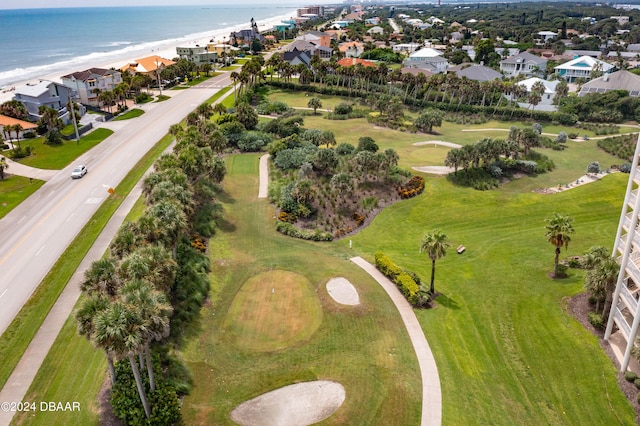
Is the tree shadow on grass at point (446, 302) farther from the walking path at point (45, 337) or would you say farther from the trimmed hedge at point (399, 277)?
the walking path at point (45, 337)

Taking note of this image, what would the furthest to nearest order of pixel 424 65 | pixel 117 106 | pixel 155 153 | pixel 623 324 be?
pixel 424 65 < pixel 117 106 < pixel 155 153 < pixel 623 324

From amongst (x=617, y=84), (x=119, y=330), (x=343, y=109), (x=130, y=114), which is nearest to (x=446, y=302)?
(x=119, y=330)

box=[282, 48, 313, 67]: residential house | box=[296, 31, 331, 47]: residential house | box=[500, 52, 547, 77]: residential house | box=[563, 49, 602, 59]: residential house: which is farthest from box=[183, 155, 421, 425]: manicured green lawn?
box=[563, 49, 602, 59]: residential house

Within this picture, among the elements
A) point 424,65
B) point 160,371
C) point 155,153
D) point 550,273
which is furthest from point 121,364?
point 424,65

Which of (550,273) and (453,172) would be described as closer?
(550,273)

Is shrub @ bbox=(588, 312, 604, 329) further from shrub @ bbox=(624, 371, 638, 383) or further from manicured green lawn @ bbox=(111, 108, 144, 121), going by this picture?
manicured green lawn @ bbox=(111, 108, 144, 121)

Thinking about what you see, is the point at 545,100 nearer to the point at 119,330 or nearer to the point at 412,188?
the point at 412,188

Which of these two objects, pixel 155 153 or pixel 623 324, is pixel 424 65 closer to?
pixel 155 153
